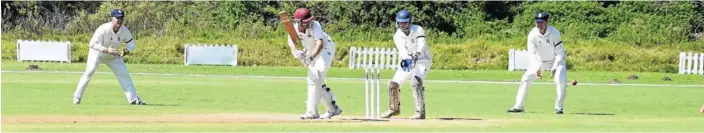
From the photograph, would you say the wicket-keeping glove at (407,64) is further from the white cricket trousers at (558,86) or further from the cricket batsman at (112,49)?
the cricket batsman at (112,49)

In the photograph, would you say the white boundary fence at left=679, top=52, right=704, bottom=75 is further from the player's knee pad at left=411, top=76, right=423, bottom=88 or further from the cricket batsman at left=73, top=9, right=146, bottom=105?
the player's knee pad at left=411, top=76, right=423, bottom=88

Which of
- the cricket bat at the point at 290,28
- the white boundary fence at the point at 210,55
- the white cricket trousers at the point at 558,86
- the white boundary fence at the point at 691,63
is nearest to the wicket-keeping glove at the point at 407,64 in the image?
the cricket bat at the point at 290,28

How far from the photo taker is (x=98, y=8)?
58375 millimetres

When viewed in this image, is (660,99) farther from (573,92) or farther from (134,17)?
(134,17)

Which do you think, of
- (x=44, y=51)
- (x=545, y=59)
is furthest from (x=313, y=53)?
(x=44, y=51)

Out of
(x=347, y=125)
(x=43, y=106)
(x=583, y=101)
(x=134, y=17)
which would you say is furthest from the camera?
(x=134, y=17)

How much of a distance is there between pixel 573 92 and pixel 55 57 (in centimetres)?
2406

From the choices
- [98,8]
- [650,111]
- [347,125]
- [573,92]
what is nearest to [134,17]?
[98,8]

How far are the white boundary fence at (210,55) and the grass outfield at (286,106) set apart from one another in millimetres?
9817

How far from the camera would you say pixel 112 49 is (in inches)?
864

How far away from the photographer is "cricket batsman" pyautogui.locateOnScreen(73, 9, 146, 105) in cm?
2208

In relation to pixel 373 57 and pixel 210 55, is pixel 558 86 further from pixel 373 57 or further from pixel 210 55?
pixel 210 55

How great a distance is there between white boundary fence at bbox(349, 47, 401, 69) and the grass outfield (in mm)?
9902

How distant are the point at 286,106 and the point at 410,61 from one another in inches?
189
